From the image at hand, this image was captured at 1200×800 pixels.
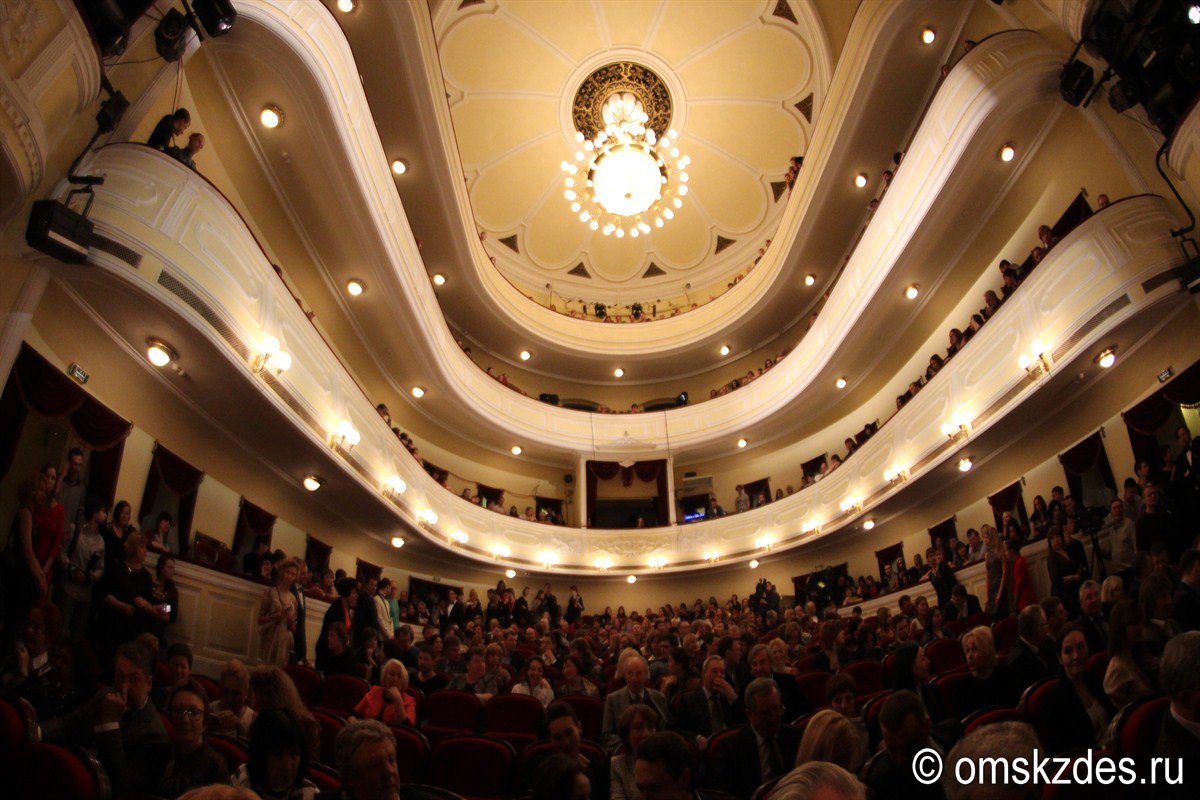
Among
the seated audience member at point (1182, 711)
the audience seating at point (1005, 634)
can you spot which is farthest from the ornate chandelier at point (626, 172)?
the seated audience member at point (1182, 711)

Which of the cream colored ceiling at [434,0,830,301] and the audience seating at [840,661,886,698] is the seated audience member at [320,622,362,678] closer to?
the audience seating at [840,661,886,698]

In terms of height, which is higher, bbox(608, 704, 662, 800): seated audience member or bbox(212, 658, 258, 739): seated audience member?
bbox(212, 658, 258, 739): seated audience member

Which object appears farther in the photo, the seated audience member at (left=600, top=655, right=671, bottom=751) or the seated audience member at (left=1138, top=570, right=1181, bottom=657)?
the seated audience member at (left=600, top=655, right=671, bottom=751)

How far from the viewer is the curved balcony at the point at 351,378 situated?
16.7 feet

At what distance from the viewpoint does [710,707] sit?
162 inches

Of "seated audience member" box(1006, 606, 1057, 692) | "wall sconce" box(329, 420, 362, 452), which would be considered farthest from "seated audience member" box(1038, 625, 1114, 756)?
"wall sconce" box(329, 420, 362, 452)

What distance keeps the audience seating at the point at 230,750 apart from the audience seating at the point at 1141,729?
330cm

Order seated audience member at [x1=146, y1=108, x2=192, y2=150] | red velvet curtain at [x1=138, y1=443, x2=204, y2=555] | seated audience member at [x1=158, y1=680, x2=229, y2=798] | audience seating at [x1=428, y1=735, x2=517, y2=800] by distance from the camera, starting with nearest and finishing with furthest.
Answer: seated audience member at [x1=158, y1=680, x2=229, y2=798], audience seating at [x1=428, y1=735, x2=517, y2=800], seated audience member at [x1=146, y1=108, x2=192, y2=150], red velvet curtain at [x1=138, y1=443, x2=204, y2=555]

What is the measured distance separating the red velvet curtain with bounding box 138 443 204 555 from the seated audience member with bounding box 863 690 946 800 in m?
6.89

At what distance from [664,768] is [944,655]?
4.09 metres

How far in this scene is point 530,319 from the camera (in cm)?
1645

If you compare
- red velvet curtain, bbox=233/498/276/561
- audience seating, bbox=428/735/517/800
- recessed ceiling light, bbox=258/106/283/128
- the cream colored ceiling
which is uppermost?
the cream colored ceiling

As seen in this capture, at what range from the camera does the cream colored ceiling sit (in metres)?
14.5

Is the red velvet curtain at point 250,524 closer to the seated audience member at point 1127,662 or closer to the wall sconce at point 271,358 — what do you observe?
the wall sconce at point 271,358
